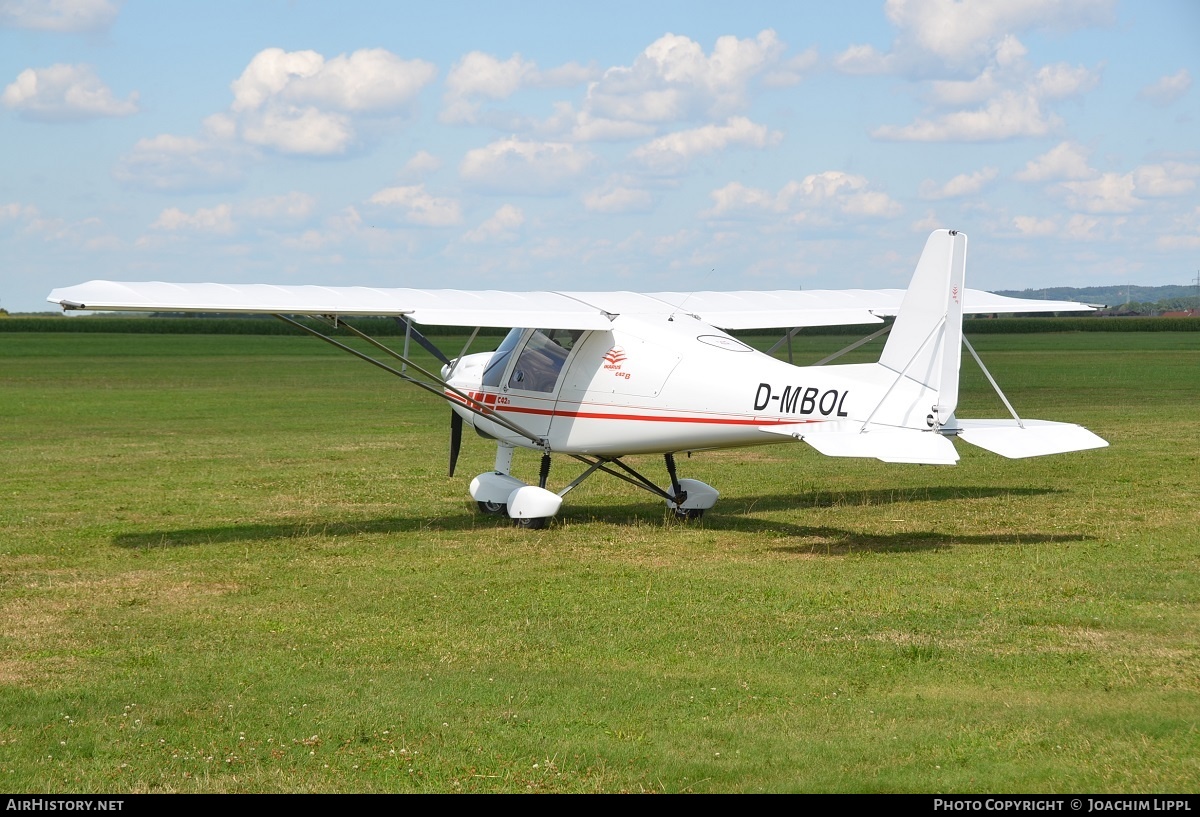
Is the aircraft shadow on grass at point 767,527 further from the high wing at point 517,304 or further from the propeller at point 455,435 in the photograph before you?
the high wing at point 517,304

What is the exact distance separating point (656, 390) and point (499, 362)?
2.08 meters

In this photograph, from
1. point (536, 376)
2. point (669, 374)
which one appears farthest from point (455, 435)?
point (669, 374)

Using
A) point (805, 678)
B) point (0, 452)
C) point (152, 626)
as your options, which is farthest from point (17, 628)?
point (0, 452)

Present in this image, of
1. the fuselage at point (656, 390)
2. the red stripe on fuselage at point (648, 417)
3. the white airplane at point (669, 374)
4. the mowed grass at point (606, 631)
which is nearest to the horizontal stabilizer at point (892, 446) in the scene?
the white airplane at point (669, 374)

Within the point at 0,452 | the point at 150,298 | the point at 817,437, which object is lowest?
the point at 0,452

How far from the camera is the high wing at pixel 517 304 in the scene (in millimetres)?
11289

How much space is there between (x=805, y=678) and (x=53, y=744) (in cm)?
382

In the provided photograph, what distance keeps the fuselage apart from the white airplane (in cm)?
→ 1

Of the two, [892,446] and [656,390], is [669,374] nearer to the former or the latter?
[656,390]

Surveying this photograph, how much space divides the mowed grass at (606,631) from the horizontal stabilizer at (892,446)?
0.89 metres

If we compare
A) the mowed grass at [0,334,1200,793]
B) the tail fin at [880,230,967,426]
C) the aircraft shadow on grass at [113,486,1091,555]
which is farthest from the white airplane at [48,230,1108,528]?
the mowed grass at [0,334,1200,793]

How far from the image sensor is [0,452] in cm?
1948

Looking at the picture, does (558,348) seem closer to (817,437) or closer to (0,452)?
(817,437)

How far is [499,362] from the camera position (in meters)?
13.4
